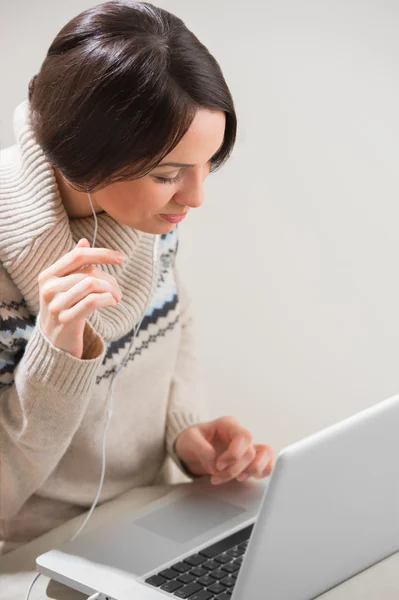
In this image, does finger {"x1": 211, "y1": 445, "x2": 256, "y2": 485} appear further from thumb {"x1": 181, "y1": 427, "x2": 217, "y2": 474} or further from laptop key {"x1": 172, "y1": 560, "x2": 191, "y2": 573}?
laptop key {"x1": 172, "y1": 560, "x2": 191, "y2": 573}

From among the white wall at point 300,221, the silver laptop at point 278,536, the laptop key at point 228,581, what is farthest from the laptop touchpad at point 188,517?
the white wall at point 300,221

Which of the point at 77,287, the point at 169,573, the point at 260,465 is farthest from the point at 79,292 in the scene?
the point at 260,465

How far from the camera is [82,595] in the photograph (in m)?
0.98

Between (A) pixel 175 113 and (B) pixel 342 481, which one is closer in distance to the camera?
(B) pixel 342 481

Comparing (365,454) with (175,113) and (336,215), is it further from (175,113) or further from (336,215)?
(336,215)

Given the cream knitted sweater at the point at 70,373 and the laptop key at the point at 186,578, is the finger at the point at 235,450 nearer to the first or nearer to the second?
the cream knitted sweater at the point at 70,373

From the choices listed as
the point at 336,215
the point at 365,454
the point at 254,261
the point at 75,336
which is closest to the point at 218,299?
the point at 254,261

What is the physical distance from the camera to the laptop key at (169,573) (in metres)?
0.99

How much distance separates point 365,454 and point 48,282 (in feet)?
1.25

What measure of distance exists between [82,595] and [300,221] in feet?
3.28

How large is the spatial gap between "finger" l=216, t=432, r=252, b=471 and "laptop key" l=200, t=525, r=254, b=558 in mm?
111

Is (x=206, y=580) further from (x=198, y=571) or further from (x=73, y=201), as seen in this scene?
(x=73, y=201)

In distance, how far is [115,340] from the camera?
1.21 m

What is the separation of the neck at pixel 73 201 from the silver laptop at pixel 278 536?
0.40 metres
